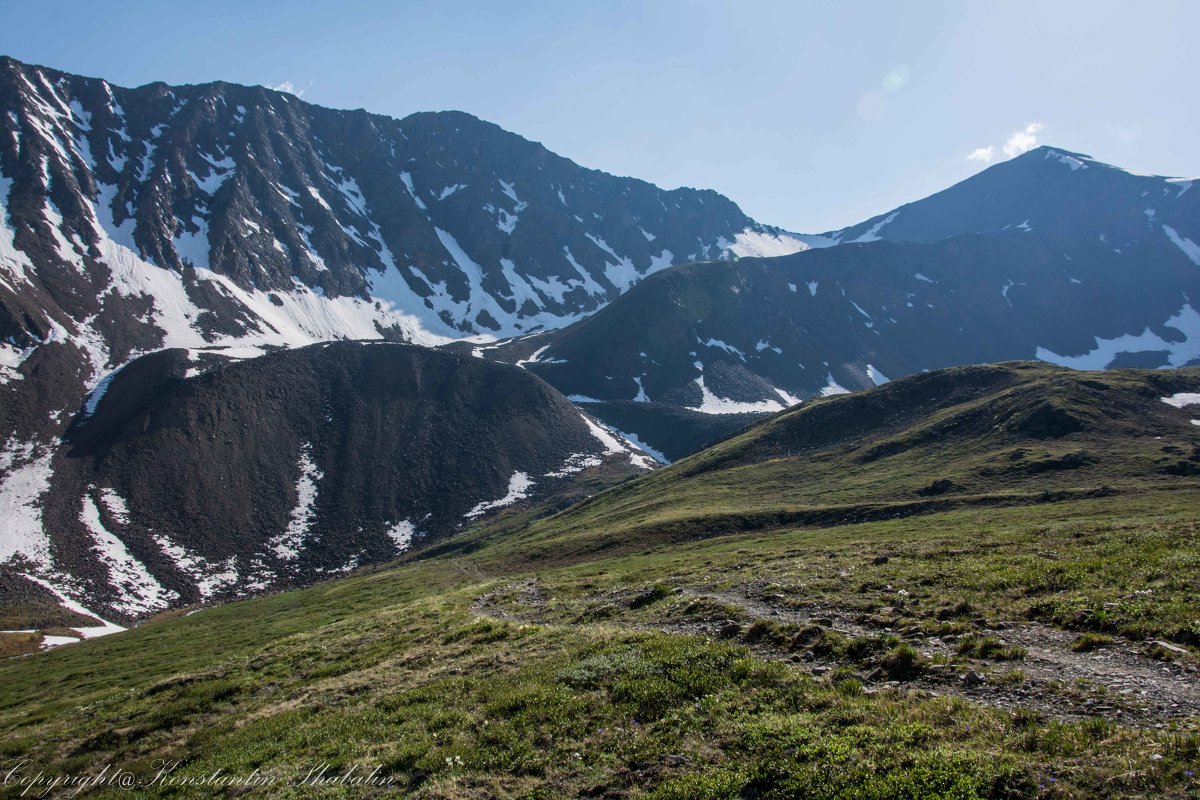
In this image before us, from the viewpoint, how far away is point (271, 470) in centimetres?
12438

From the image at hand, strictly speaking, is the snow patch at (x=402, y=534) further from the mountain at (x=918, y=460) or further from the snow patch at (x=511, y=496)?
the mountain at (x=918, y=460)

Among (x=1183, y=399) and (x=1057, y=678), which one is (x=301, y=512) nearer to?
(x=1057, y=678)

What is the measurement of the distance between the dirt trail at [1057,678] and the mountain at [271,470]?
307ft

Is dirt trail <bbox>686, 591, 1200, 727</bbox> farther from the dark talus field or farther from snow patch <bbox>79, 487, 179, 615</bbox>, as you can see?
snow patch <bbox>79, 487, 179, 615</bbox>

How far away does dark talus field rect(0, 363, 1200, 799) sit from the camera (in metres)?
10.6

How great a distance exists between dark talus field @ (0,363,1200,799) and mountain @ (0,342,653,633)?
46715mm

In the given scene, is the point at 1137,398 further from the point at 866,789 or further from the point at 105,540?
the point at 105,540

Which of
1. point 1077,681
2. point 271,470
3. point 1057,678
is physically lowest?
point 1057,678

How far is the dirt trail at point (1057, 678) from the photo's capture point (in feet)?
36.6

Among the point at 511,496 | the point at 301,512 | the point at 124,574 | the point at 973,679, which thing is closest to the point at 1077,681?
the point at 973,679

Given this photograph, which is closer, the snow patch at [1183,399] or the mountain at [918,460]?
the mountain at [918,460]

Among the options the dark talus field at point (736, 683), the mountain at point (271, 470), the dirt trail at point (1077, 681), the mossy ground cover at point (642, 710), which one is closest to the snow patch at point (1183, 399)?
the dark talus field at point (736, 683)

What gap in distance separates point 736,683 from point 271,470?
12915 cm

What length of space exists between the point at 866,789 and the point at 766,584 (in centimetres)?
1834
